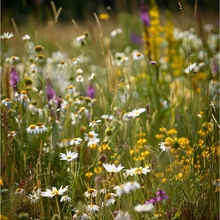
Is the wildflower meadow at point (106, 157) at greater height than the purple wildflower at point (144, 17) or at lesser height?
lesser

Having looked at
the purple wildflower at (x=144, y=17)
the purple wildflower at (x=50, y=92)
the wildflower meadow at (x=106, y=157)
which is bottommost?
the wildflower meadow at (x=106, y=157)

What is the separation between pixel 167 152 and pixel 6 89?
1296mm

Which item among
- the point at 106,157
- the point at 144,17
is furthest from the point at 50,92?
the point at 144,17

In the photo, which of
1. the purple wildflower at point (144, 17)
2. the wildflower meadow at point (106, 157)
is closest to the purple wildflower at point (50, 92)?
the wildflower meadow at point (106, 157)

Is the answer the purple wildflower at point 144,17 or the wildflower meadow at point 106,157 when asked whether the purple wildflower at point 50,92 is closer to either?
the wildflower meadow at point 106,157

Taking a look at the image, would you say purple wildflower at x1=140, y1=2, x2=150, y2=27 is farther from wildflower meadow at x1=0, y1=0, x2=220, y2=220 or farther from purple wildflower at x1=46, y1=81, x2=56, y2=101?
purple wildflower at x1=46, y1=81, x2=56, y2=101

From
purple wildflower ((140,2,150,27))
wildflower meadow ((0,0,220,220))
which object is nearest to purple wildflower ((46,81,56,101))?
wildflower meadow ((0,0,220,220))

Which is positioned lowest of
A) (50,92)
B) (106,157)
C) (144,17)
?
(106,157)

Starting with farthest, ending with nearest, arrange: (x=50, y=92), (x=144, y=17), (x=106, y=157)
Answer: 1. (x=144, y=17)
2. (x=50, y=92)
3. (x=106, y=157)

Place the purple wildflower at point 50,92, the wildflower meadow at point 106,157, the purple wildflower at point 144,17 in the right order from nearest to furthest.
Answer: the wildflower meadow at point 106,157 < the purple wildflower at point 50,92 < the purple wildflower at point 144,17

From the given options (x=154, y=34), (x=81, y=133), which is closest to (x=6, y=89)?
(x=81, y=133)

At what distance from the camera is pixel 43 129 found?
2215mm

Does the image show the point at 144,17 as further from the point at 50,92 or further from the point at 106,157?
the point at 106,157

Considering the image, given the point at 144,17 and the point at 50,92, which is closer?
the point at 50,92
